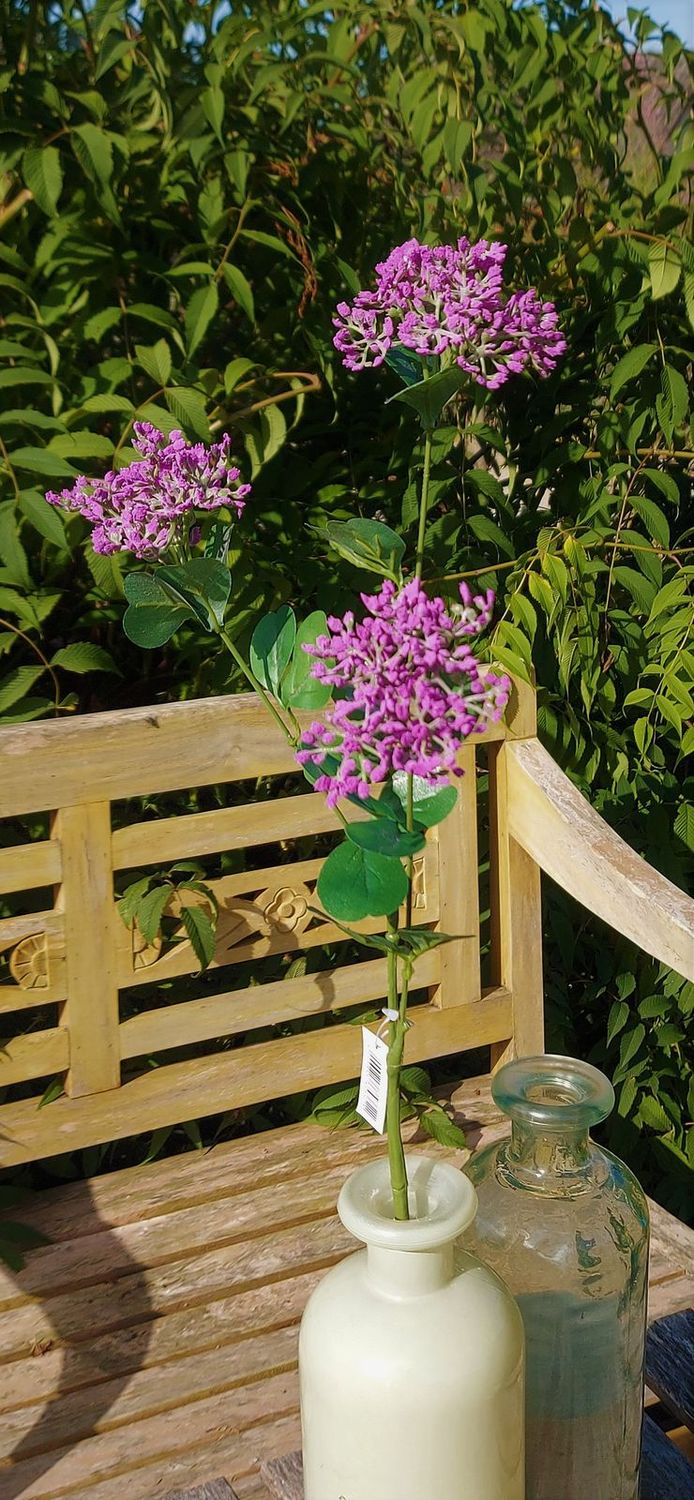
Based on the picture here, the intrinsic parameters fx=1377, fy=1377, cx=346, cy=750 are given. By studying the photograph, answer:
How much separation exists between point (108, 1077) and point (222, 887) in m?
0.24

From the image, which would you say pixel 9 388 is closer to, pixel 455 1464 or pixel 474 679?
pixel 474 679

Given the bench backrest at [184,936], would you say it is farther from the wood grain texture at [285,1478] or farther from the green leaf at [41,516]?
the wood grain texture at [285,1478]

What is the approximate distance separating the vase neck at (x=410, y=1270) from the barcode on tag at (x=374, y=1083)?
0.29 feet

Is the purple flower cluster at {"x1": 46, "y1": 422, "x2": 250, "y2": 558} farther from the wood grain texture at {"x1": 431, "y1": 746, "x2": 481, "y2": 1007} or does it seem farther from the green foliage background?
the wood grain texture at {"x1": 431, "y1": 746, "x2": 481, "y2": 1007}

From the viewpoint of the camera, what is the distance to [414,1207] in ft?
2.22

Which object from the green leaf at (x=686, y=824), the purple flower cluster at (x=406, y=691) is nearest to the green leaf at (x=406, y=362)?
the purple flower cluster at (x=406, y=691)

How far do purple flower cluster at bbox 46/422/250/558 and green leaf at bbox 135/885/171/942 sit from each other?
80cm

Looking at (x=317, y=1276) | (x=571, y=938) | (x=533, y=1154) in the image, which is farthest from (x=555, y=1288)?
(x=571, y=938)

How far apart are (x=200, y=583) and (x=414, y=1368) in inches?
15.2

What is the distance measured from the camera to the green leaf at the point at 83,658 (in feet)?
5.07

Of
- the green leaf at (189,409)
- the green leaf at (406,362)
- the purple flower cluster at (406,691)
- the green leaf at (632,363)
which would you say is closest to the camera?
the purple flower cluster at (406,691)

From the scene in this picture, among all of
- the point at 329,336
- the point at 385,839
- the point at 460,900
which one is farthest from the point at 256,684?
the point at 329,336

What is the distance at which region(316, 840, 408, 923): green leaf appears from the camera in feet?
2.01

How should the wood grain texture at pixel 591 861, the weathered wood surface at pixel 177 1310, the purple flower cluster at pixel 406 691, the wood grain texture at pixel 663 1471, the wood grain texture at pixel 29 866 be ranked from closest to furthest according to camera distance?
the purple flower cluster at pixel 406 691, the wood grain texture at pixel 663 1471, the weathered wood surface at pixel 177 1310, the wood grain texture at pixel 591 861, the wood grain texture at pixel 29 866
